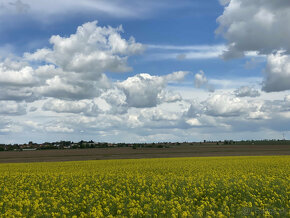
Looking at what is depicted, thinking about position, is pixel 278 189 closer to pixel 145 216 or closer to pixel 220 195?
Result: pixel 220 195

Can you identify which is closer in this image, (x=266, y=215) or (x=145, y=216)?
(x=266, y=215)

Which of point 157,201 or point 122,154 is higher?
point 157,201

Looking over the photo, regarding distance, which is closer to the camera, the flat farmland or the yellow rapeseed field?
the yellow rapeseed field

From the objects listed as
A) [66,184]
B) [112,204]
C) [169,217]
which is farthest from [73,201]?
[66,184]

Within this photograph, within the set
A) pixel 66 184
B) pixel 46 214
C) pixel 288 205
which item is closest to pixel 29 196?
pixel 66 184

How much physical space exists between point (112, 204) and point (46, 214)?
3.06 metres

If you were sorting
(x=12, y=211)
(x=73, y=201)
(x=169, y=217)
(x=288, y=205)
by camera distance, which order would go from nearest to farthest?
(x=169, y=217) → (x=12, y=211) → (x=288, y=205) → (x=73, y=201)

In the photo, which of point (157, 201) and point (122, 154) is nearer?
point (157, 201)

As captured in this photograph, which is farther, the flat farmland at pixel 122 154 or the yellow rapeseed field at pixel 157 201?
the flat farmland at pixel 122 154

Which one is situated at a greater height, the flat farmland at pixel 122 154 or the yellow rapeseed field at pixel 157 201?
the yellow rapeseed field at pixel 157 201

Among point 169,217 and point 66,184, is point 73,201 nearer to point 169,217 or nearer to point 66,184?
point 169,217

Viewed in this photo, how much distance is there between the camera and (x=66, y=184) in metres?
19.8

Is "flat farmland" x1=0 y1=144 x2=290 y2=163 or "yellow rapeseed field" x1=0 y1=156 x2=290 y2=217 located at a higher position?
"yellow rapeseed field" x1=0 y1=156 x2=290 y2=217

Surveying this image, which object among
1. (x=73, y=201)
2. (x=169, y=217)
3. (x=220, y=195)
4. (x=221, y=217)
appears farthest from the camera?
(x=220, y=195)
